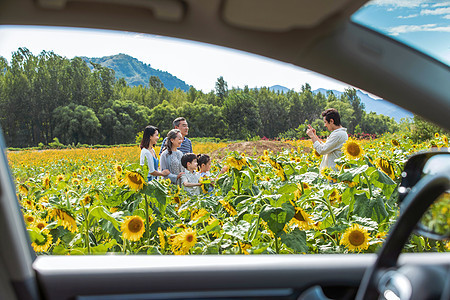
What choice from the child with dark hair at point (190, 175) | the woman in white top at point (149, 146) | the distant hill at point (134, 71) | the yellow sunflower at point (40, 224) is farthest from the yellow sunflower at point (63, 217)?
the distant hill at point (134, 71)

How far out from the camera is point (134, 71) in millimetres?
10945

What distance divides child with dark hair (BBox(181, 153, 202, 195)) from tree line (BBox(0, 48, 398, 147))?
20.7ft

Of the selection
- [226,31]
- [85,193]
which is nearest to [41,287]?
[85,193]

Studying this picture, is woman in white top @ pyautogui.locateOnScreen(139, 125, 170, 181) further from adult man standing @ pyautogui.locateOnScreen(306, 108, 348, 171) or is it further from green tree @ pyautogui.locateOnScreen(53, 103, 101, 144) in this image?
green tree @ pyautogui.locateOnScreen(53, 103, 101, 144)

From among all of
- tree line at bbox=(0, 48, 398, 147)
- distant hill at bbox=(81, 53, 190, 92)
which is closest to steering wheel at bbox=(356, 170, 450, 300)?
tree line at bbox=(0, 48, 398, 147)

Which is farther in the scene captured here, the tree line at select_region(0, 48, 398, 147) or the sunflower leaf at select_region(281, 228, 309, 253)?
the tree line at select_region(0, 48, 398, 147)

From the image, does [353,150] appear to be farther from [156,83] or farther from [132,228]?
[156,83]

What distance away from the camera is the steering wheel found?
2.42 ft

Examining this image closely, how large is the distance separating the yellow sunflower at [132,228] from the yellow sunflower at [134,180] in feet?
0.62

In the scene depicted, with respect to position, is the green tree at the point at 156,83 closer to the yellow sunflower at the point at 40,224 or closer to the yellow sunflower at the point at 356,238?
the yellow sunflower at the point at 40,224

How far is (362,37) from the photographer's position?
34.3 inches

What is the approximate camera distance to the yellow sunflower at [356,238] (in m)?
1.82

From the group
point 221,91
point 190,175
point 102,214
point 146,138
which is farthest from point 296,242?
point 221,91

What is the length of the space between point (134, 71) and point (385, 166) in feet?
31.5
